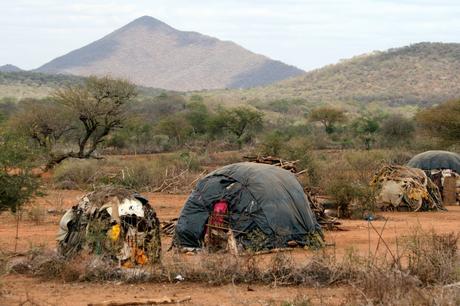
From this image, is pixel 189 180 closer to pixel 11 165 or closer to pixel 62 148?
pixel 62 148

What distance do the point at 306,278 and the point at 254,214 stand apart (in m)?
3.50

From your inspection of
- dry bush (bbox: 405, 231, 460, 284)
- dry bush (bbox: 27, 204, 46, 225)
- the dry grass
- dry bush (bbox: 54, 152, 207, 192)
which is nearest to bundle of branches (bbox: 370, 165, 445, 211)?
dry bush (bbox: 54, 152, 207, 192)

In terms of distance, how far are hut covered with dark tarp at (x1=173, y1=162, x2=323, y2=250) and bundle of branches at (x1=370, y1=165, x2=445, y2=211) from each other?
28.0 ft

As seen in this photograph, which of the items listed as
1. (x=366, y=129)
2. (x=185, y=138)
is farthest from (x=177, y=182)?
(x=366, y=129)

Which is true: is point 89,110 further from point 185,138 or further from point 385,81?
point 385,81

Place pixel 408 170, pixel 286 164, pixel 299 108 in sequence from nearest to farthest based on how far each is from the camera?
pixel 286 164, pixel 408 170, pixel 299 108

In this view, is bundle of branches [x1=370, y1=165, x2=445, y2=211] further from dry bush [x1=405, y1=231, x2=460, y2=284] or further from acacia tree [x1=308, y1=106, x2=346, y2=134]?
acacia tree [x1=308, y1=106, x2=346, y2=134]

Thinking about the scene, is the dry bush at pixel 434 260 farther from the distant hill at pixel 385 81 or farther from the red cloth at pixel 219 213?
the distant hill at pixel 385 81

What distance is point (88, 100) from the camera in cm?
3203

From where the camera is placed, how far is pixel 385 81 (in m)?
89.1

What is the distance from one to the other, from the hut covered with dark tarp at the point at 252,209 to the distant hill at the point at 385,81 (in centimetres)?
6373

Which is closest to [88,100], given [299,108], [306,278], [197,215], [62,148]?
[62,148]

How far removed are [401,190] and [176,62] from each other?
157494 millimetres

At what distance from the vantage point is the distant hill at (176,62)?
545 ft
